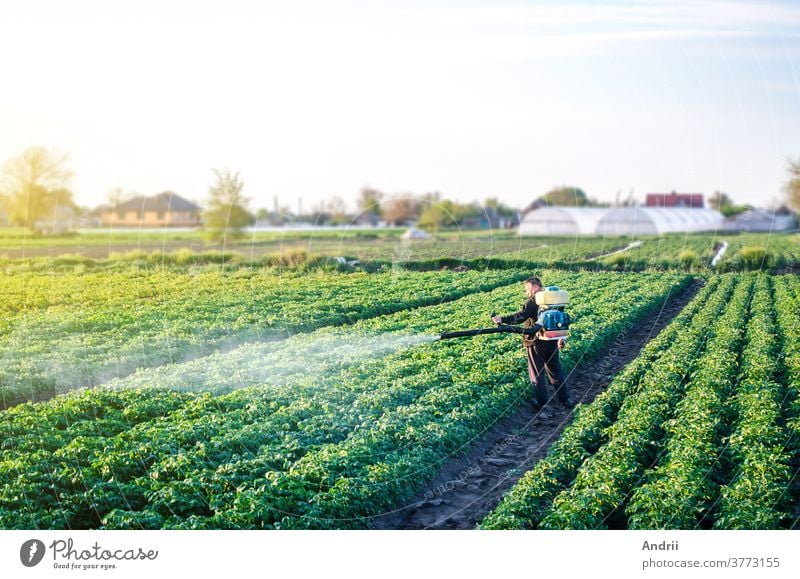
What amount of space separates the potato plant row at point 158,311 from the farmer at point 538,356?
1.03 metres

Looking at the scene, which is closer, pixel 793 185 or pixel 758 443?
pixel 758 443

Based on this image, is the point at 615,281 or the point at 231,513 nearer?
the point at 231,513

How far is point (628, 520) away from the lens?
266 inches

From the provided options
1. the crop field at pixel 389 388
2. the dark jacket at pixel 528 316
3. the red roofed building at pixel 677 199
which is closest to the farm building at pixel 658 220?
the red roofed building at pixel 677 199

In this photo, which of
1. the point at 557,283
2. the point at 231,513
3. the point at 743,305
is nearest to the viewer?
the point at 231,513

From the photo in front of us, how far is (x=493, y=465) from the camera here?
26.7 feet

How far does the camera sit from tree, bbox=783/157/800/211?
9.12 meters

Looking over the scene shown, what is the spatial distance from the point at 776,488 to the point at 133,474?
5145 mm

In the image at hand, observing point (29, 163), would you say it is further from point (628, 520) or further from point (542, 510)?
point (628, 520)

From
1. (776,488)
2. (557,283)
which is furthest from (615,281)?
(776,488)

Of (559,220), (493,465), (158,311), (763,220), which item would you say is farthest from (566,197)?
(158,311)

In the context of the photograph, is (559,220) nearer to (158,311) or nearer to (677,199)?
(677,199)

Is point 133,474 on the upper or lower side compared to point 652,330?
lower

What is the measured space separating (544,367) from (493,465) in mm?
1718
